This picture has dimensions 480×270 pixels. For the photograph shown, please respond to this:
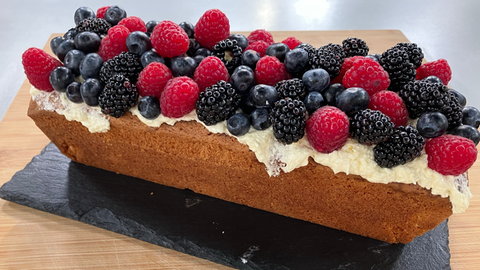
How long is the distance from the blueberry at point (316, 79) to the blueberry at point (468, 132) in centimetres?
68

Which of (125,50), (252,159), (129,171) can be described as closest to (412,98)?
(252,159)

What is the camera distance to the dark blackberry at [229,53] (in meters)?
2.10

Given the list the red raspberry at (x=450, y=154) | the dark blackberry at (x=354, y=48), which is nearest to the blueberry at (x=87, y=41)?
the dark blackberry at (x=354, y=48)

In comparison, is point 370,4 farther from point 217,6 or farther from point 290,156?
point 290,156

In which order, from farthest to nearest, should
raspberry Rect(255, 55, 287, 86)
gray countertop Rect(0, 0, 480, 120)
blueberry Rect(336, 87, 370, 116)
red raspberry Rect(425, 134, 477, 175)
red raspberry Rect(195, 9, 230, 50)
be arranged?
gray countertop Rect(0, 0, 480, 120) → red raspberry Rect(195, 9, 230, 50) → raspberry Rect(255, 55, 287, 86) → blueberry Rect(336, 87, 370, 116) → red raspberry Rect(425, 134, 477, 175)

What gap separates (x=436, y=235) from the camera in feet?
7.00

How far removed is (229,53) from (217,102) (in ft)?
1.38

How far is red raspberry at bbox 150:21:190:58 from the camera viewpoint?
203 centimetres

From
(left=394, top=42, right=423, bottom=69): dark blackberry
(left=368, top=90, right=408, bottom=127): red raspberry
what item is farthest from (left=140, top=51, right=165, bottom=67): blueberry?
(left=394, top=42, right=423, bottom=69): dark blackberry

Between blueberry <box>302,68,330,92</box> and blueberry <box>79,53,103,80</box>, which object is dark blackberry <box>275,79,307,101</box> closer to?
blueberry <box>302,68,330,92</box>

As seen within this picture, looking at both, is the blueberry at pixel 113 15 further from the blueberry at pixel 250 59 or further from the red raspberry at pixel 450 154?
the red raspberry at pixel 450 154

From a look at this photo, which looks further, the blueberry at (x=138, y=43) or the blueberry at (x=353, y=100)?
the blueberry at (x=138, y=43)

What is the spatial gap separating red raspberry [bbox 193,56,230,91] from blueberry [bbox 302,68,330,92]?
0.44 m

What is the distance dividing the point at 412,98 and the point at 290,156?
67 cm
